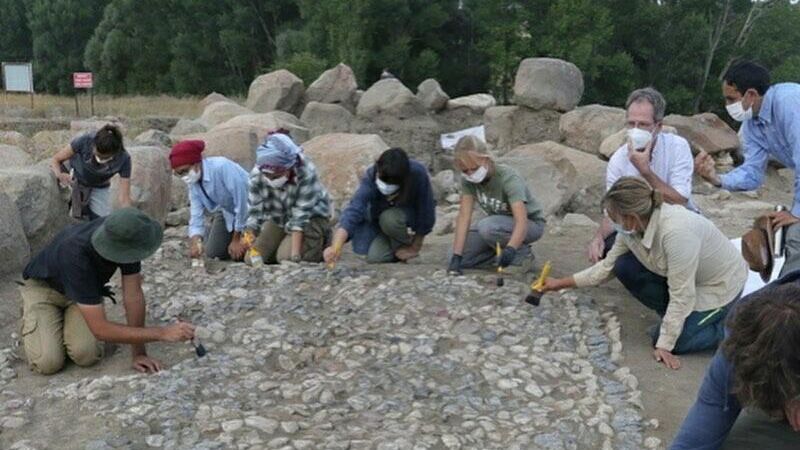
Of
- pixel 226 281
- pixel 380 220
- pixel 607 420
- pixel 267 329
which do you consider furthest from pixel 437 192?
pixel 607 420

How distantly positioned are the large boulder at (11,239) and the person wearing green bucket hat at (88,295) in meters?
1.75

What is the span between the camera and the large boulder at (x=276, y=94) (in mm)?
19062

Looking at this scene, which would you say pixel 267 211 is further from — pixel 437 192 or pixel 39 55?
pixel 39 55

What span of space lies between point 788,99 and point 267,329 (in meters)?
3.34

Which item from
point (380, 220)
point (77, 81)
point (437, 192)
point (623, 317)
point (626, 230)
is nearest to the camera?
point (626, 230)

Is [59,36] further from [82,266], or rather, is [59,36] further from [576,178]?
[82,266]

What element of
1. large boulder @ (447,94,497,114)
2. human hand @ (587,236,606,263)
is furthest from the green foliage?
human hand @ (587,236,606,263)

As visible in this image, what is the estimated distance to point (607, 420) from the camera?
4250mm

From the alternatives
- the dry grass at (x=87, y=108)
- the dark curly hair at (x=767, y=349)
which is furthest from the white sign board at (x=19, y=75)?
the dark curly hair at (x=767, y=349)

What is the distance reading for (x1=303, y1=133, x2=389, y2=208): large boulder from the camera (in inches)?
424

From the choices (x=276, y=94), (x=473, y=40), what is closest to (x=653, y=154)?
(x=276, y=94)

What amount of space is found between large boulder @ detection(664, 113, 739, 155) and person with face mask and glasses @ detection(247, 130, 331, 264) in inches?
375

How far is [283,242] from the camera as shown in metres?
7.02

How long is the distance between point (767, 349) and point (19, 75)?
760 inches
